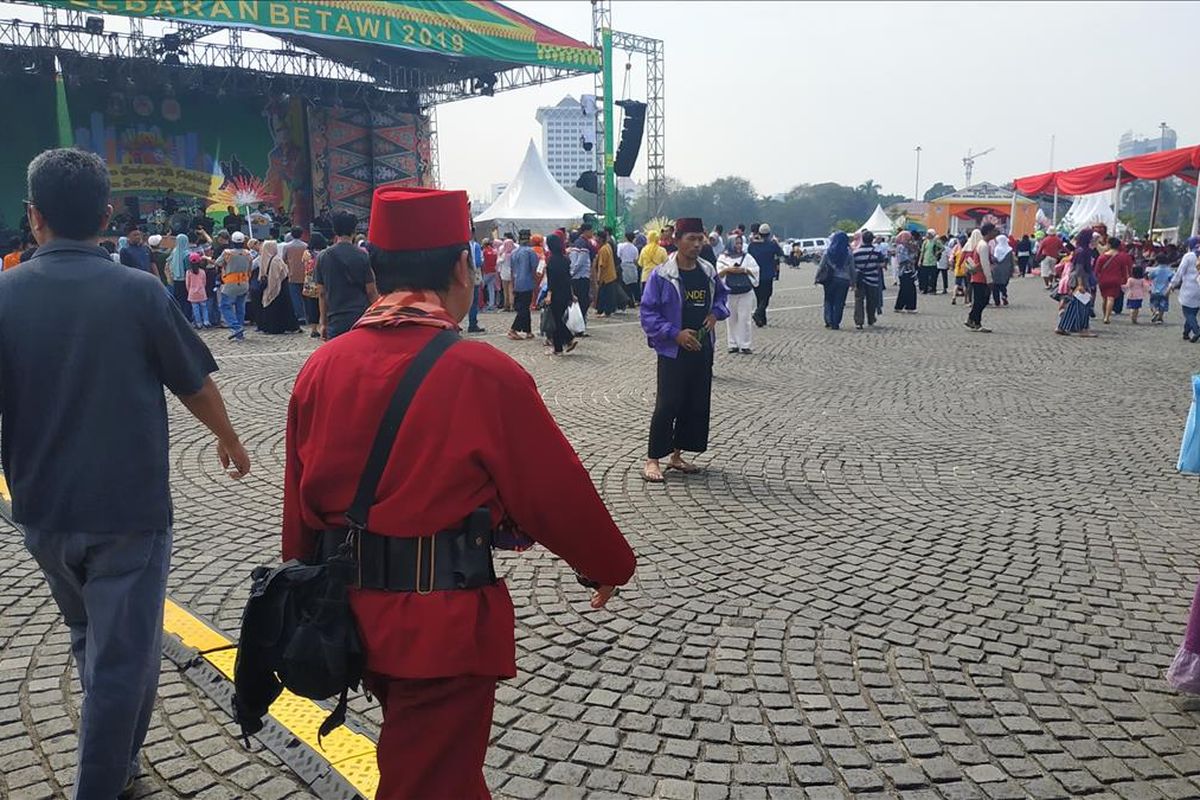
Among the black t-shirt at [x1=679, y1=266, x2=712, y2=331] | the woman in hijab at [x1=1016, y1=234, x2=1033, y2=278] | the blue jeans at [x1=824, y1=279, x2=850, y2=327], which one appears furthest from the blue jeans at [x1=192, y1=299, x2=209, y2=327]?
the woman in hijab at [x1=1016, y1=234, x2=1033, y2=278]

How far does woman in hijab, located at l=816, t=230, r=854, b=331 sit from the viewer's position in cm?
1484

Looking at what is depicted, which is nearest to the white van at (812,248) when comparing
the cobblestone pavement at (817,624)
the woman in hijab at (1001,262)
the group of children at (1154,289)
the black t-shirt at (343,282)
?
the woman in hijab at (1001,262)

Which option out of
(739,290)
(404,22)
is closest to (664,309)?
(739,290)

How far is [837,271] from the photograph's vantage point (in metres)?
14.9

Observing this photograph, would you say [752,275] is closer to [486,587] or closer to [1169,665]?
[1169,665]

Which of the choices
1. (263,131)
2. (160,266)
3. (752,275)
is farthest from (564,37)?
(752,275)

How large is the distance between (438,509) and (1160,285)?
18.1 metres

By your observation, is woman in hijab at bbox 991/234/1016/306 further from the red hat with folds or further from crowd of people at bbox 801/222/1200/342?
the red hat with folds

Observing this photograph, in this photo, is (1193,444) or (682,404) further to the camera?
(682,404)

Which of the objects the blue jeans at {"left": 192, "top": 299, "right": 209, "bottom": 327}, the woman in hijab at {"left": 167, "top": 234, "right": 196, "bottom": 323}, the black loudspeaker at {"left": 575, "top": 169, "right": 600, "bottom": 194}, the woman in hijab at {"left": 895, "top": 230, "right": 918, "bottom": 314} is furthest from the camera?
the black loudspeaker at {"left": 575, "top": 169, "right": 600, "bottom": 194}

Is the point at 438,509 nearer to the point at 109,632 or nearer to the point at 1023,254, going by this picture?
the point at 109,632

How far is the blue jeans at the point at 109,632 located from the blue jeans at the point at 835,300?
Result: 13.8 meters

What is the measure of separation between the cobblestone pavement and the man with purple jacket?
35 cm

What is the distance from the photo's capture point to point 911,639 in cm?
380
